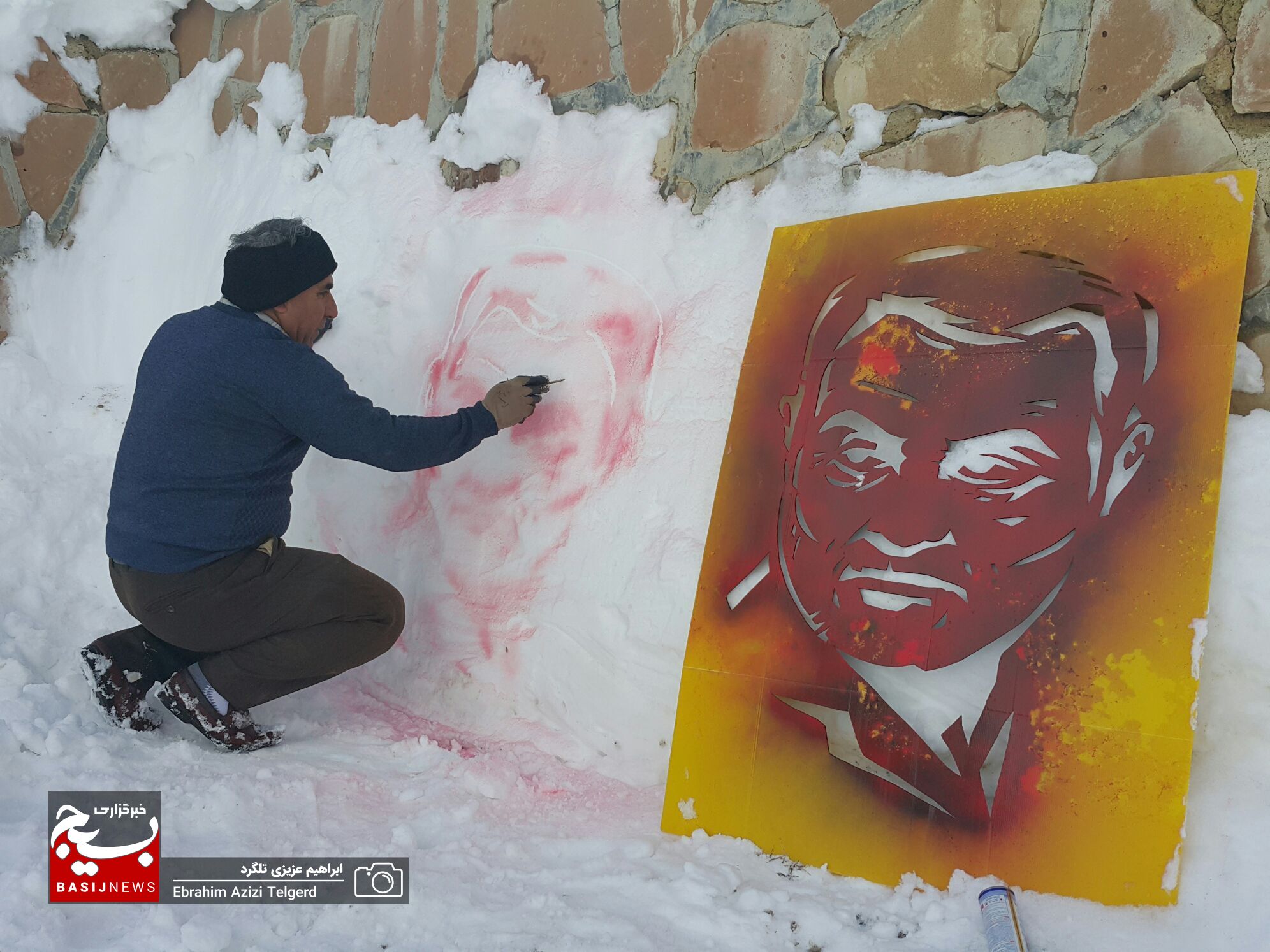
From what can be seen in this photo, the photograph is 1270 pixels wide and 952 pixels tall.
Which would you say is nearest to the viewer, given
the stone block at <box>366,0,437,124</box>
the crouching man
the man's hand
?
the crouching man

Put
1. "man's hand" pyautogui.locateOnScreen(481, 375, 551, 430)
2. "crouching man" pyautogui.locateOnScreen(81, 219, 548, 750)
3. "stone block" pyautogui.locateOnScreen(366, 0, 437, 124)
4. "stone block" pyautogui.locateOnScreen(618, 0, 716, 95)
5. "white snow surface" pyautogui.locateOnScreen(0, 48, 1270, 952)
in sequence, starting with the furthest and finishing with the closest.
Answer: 1. "stone block" pyautogui.locateOnScreen(366, 0, 437, 124)
2. "stone block" pyautogui.locateOnScreen(618, 0, 716, 95)
3. "man's hand" pyautogui.locateOnScreen(481, 375, 551, 430)
4. "crouching man" pyautogui.locateOnScreen(81, 219, 548, 750)
5. "white snow surface" pyautogui.locateOnScreen(0, 48, 1270, 952)

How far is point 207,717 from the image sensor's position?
2.05 metres

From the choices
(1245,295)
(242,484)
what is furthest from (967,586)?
(242,484)

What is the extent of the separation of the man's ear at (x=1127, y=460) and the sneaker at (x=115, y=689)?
1956mm

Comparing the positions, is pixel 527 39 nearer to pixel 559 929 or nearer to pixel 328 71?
pixel 328 71

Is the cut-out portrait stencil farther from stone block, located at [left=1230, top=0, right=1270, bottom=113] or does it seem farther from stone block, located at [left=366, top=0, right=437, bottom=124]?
stone block, located at [left=366, top=0, right=437, bottom=124]

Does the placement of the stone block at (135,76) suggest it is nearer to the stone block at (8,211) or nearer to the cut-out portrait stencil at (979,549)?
the stone block at (8,211)

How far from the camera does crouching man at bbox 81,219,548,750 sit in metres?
1.98

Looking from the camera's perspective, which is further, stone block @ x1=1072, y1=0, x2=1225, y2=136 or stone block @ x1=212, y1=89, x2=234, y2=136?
stone block @ x1=212, y1=89, x2=234, y2=136

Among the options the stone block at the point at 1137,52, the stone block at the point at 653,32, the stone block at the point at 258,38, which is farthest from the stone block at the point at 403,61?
the stone block at the point at 1137,52

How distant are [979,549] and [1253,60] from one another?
35.6 inches

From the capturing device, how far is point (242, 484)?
2055 mm

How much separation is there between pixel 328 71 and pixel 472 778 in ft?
7.52

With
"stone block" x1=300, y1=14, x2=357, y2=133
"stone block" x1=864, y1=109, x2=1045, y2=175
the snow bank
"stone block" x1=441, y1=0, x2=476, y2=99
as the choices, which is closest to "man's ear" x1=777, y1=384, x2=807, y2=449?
the snow bank
